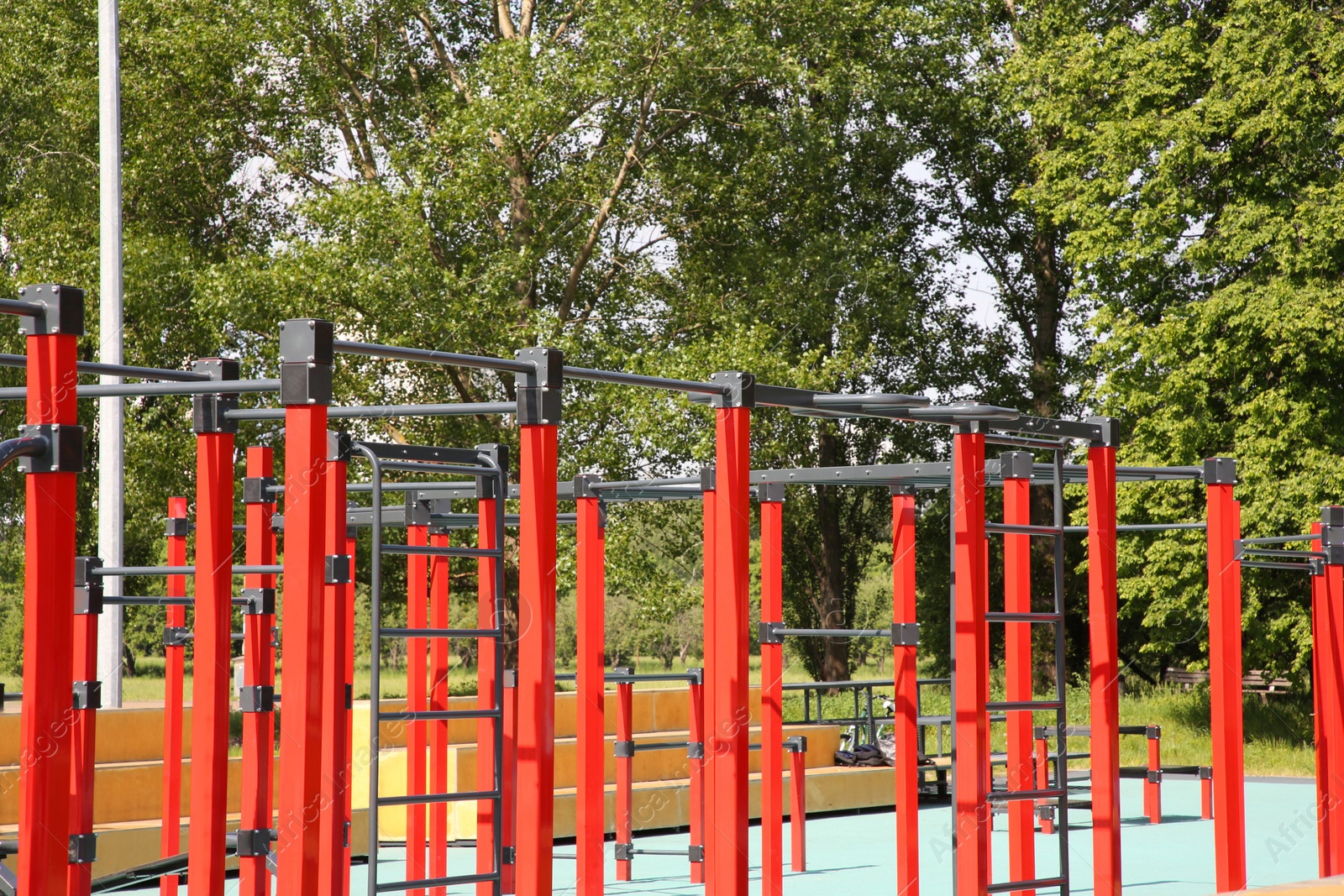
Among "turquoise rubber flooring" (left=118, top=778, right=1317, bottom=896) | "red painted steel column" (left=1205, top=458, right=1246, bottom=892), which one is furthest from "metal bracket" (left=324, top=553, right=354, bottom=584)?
"red painted steel column" (left=1205, top=458, right=1246, bottom=892)

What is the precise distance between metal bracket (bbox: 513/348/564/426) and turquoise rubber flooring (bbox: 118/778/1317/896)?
17.5 ft

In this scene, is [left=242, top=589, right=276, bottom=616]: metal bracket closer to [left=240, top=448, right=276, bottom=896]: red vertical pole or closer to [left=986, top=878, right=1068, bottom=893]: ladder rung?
[left=240, top=448, right=276, bottom=896]: red vertical pole

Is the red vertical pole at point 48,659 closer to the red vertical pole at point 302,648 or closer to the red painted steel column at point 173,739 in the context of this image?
the red vertical pole at point 302,648

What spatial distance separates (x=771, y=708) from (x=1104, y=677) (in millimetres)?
2469

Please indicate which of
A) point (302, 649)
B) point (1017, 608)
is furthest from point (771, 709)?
point (302, 649)

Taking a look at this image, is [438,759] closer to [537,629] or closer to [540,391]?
[537,629]

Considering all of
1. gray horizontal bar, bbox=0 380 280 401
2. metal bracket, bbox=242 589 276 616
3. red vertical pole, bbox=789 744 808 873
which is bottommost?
red vertical pole, bbox=789 744 808 873

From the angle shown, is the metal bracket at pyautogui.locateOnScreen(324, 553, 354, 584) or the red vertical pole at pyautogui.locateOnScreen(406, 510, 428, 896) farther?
the red vertical pole at pyautogui.locateOnScreen(406, 510, 428, 896)

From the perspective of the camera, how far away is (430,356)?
224 inches

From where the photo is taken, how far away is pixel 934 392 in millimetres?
28656

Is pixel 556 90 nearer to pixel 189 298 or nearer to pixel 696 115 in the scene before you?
pixel 696 115

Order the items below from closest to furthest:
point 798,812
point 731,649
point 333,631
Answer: point 731,649, point 333,631, point 798,812

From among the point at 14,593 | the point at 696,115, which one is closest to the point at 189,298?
the point at 696,115

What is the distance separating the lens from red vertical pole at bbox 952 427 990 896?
730 cm
